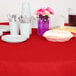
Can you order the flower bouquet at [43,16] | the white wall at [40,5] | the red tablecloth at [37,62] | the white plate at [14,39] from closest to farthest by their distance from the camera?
1. the red tablecloth at [37,62]
2. the white plate at [14,39]
3. the flower bouquet at [43,16]
4. the white wall at [40,5]

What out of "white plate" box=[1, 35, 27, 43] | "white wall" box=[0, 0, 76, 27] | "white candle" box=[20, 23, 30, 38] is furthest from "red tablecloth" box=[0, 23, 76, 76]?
"white wall" box=[0, 0, 76, 27]

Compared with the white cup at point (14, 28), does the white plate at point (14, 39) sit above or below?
below

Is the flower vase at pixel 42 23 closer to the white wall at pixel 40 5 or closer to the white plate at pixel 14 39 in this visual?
the white plate at pixel 14 39

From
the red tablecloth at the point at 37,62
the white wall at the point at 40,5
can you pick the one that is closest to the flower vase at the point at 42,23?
the red tablecloth at the point at 37,62

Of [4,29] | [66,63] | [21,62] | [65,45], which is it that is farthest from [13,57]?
[4,29]

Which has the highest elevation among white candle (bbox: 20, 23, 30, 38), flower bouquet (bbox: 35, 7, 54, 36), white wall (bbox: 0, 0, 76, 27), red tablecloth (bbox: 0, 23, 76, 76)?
white wall (bbox: 0, 0, 76, 27)

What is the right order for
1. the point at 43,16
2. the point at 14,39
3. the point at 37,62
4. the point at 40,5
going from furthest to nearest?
the point at 40,5 < the point at 43,16 < the point at 14,39 < the point at 37,62

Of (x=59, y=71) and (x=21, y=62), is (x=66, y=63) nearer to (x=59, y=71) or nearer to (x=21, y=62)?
(x=59, y=71)

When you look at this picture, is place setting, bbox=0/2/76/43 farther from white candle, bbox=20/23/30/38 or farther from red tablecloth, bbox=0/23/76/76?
red tablecloth, bbox=0/23/76/76

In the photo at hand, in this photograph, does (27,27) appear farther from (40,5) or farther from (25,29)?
(40,5)

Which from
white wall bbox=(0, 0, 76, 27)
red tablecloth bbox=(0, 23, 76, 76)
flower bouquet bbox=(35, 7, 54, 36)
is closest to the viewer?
red tablecloth bbox=(0, 23, 76, 76)

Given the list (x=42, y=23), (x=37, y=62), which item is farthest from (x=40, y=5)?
(x=37, y=62)

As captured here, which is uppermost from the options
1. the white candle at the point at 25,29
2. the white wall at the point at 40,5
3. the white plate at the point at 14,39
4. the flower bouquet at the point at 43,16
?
the white wall at the point at 40,5

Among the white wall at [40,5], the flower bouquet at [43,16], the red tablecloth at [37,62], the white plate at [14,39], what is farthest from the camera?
the white wall at [40,5]
